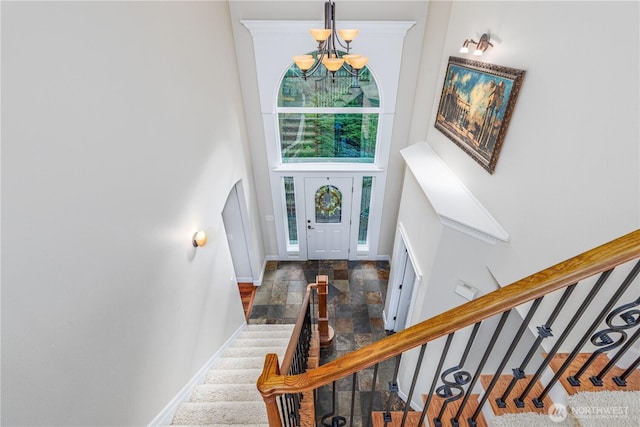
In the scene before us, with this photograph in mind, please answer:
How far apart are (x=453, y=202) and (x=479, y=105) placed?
898mm

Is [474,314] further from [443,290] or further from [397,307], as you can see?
[397,307]

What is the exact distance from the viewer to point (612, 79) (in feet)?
5.19

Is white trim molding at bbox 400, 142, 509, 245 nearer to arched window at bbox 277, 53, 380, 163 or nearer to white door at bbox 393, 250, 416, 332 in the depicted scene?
white door at bbox 393, 250, 416, 332

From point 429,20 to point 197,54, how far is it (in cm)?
290

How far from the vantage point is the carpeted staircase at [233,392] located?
8.13ft

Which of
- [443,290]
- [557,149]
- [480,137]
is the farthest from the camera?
[443,290]

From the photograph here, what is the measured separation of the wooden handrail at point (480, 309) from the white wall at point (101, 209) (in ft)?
3.29

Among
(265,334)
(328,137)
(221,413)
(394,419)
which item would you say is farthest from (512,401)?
(328,137)

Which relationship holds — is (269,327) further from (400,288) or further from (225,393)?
(400,288)

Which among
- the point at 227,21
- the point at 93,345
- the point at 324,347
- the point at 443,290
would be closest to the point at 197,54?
the point at 227,21


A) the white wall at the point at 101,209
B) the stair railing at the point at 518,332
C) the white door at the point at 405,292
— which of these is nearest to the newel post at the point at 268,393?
the stair railing at the point at 518,332

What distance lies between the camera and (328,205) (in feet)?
18.5

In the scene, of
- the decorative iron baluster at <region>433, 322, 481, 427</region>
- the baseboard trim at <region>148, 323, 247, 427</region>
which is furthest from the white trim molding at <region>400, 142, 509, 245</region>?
the baseboard trim at <region>148, 323, 247, 427</region>

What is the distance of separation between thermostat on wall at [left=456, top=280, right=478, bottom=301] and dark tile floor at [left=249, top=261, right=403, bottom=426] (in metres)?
1.93
